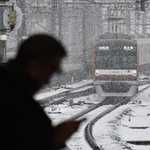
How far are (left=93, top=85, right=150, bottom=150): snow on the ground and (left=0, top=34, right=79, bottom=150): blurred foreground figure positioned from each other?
659cm

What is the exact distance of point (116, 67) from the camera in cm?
1677

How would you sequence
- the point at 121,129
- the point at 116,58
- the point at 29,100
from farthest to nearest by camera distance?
the point at 116,58 → the point at 121,129 → the point at 29,100

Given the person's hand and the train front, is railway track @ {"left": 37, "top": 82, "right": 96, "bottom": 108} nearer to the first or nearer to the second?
the train front

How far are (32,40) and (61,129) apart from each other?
38cm

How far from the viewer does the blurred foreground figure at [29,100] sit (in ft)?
4.84

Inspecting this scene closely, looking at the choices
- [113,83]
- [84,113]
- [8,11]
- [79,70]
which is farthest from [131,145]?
[79,70]

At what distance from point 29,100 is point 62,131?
7.1 inches

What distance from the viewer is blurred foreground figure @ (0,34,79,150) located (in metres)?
1.47

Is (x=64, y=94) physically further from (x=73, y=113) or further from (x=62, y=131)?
(x=62, y=131)

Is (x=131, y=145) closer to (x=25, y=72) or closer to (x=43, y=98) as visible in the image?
(x=25, y=72)

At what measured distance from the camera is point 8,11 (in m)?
12.1

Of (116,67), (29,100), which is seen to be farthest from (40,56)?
(116,67)

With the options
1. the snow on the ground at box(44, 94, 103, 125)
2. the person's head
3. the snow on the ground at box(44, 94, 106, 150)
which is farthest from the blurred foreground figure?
the snow on the ground at box(44, 94, 103, 125)

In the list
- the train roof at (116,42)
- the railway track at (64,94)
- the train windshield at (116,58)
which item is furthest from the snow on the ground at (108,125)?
the train roof at (116,42)
